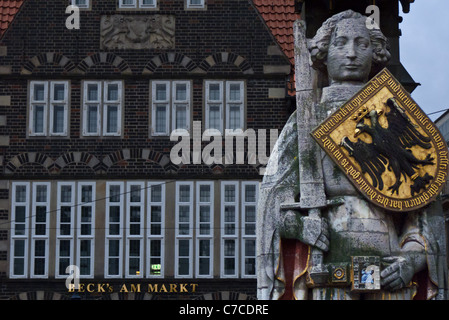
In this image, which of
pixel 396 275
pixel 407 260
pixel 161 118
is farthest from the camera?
pixel 161 118

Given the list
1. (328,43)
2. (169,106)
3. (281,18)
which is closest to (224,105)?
(169,106)

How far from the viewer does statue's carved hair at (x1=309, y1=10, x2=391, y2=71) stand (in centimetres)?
1202

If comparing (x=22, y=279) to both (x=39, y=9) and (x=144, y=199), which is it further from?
(x=39, y=9)

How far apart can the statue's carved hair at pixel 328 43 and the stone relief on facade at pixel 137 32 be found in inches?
704

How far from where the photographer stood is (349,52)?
39.2ft

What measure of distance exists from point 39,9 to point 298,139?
19.1 m

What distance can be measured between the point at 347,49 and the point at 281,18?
717 inches

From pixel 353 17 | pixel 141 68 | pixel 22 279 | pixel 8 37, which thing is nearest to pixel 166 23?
pixel 141 68

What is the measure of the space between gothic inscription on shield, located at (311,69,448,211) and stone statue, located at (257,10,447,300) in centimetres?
16

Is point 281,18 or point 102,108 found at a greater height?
point 281,18

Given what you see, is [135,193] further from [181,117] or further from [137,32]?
[137,32]

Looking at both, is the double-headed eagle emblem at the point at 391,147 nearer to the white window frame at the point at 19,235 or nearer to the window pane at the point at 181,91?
the window pane at the point at 181,91

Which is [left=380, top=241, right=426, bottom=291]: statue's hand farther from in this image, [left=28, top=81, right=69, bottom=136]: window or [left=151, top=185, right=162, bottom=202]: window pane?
[left=28, top=81, right=69, bottom=136]: window

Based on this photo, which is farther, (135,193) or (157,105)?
(157,105)
